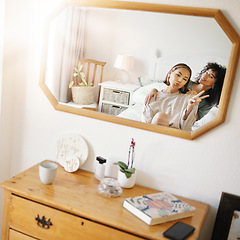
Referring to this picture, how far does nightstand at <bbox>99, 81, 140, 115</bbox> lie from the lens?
61.7 inches

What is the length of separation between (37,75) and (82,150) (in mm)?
487

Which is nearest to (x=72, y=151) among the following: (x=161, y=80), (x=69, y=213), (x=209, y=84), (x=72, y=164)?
(x=72, y=164)

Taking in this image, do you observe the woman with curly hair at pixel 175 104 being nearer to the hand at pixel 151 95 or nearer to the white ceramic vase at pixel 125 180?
the hand at pixel 151 95

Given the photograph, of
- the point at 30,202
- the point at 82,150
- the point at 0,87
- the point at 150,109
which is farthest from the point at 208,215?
the point at 0,87

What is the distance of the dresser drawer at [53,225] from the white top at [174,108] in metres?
0.57

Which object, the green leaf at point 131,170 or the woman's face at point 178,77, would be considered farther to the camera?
the green leaf at point 131,170

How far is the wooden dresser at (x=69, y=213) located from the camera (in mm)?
1313

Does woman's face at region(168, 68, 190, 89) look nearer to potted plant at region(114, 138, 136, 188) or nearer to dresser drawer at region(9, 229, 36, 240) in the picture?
potted plant at region(114, 138, 136, 188)

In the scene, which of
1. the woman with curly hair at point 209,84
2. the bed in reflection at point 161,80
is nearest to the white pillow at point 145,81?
the bed in reflection at point 161,80

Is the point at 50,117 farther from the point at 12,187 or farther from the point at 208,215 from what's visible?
the point at 208,215

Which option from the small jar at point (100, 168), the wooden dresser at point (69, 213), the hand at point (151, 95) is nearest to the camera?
the wooden dresser at point (69, 213)

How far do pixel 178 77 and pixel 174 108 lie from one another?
0.49ft

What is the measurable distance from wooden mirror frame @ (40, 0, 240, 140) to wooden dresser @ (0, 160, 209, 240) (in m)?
0.33

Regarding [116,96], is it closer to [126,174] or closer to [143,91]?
[143,91]
